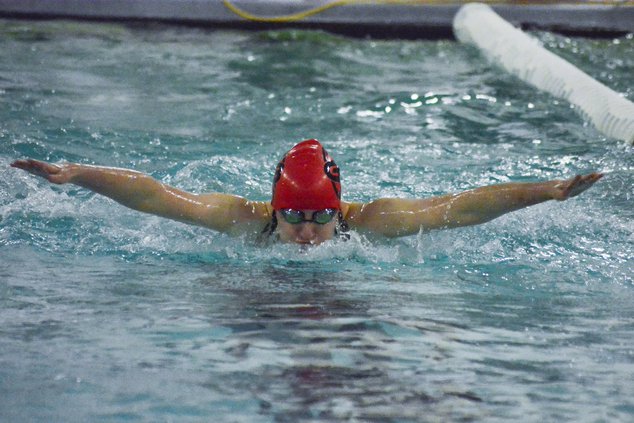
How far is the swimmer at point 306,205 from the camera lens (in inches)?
187

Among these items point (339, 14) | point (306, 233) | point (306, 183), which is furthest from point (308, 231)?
point (339, 14)

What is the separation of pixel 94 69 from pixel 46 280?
531 centimetres

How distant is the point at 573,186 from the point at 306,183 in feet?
4.10

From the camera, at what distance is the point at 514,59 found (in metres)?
9.72

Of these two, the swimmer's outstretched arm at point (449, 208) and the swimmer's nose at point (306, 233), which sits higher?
the swimmer's outstretched arm at point (449, 208)

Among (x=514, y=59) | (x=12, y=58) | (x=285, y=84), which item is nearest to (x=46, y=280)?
(x=285, y=84)

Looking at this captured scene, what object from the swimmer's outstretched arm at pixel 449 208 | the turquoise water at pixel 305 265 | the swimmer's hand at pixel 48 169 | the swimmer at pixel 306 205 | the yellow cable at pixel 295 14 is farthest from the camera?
the yellow cable at pixel 295 14

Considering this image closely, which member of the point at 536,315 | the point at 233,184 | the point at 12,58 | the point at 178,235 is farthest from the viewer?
the point at 12,58

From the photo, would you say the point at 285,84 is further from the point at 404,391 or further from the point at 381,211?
the point at 404,391

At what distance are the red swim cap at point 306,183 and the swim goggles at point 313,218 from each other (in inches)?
0.8

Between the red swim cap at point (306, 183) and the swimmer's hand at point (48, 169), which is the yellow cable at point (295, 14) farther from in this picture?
the swimmer's hand at point (48, 169)

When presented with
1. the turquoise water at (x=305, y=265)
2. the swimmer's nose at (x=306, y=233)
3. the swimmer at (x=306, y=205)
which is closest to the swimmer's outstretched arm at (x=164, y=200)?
the swimmer at (x=306, y=205)

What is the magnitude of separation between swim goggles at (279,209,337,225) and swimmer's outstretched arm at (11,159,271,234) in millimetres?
270

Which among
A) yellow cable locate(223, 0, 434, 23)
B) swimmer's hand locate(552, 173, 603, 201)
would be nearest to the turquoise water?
swimmer's hand locate(552, 173, 603, 201)
